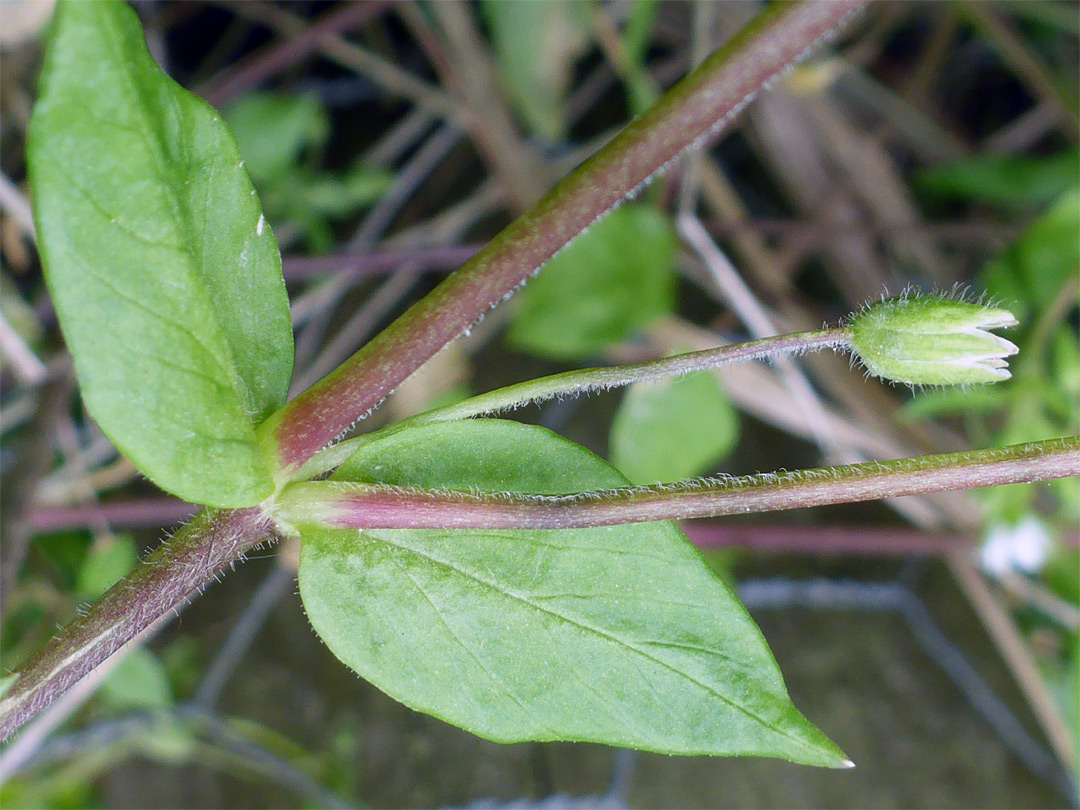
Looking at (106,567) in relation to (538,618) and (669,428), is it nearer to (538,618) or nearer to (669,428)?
(669,428)

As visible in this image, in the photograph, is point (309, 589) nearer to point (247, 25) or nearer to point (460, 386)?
point (460, 386)

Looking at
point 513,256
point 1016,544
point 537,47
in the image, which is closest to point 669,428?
point 1016,544

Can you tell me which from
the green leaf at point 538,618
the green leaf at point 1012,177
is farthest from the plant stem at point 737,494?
the green leaf at point 1012,177

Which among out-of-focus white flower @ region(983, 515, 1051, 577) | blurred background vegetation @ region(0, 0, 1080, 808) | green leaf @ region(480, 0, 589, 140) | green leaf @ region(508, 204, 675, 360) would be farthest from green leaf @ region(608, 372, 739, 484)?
green leaf @ region(480, 0, 589, 140)

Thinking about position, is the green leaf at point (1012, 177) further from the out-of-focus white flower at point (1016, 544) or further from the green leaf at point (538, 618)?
the green leaf at point (538, 618)

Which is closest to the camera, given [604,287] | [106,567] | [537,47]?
[106,567]

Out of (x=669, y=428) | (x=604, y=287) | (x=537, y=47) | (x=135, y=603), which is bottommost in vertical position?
(x=135, y=603)

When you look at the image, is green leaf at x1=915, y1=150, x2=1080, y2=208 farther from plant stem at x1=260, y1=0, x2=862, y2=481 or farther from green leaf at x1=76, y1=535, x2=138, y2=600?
green leaf at x1=76, y1=535, x2=138, y2=600
